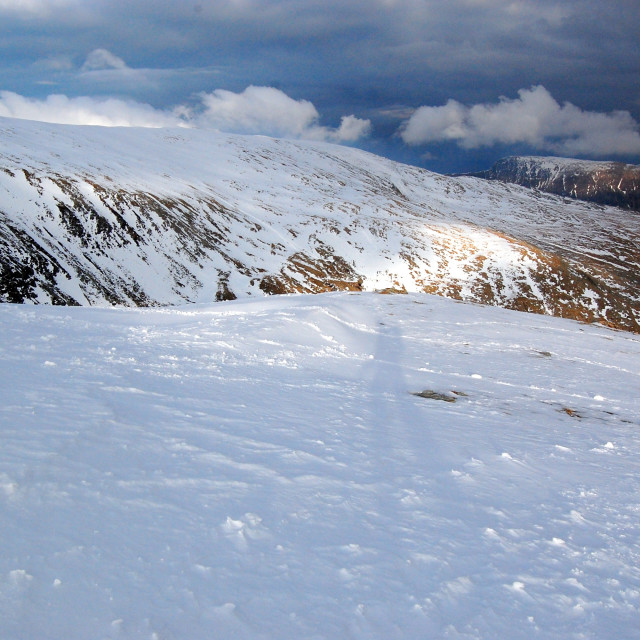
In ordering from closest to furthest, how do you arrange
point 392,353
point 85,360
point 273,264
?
1. point 85,360
2. point 392,353
3. point 273,264

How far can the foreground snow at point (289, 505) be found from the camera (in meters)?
3.62

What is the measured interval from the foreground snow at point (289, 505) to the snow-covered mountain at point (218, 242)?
34.9m

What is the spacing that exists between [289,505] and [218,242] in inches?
2503

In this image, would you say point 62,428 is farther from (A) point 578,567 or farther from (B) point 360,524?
(A) point 578,567

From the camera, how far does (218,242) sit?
65.6 meters

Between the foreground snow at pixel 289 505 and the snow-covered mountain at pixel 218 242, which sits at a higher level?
the snow-covered mountain at pixel 218 242

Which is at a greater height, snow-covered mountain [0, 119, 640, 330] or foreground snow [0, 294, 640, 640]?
snow-covered mountain [0, 119, 640, 330]

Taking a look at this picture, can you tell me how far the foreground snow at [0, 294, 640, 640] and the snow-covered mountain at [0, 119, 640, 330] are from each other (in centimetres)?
3489

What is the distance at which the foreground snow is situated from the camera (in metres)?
3.62

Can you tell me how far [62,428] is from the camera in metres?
5.92

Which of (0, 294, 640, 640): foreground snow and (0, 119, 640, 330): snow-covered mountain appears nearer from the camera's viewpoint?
(0, 294, 640, 640): foreground snow

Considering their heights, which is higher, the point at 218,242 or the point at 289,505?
the point at 218,242

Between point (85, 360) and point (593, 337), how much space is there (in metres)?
24.7

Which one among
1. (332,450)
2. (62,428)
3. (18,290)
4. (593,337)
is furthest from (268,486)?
(18,290)
